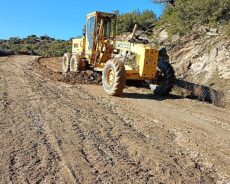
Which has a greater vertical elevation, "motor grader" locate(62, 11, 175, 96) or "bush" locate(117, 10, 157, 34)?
"bush" locate(117, 10, 157, 34)

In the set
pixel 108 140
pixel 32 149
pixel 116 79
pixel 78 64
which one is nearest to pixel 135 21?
pixel 78 64

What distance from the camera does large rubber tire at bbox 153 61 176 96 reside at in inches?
488

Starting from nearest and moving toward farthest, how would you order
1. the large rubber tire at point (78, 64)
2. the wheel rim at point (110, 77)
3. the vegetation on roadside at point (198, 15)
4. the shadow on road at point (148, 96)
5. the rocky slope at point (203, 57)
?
1. the shadow on road at point (148, 96)
2. the wheel rim at point (110, 77)
3. the rocky slope at point (203, 57)
4. the large rubber tire at point (78, 64)
5. the vegetation on roadside at point (198, 15)

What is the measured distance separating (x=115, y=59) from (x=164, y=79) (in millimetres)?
1619

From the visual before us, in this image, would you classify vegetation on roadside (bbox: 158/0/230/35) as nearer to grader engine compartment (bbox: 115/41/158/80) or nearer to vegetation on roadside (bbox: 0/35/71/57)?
grader engine compartment (bbox: 115/41/158/80)

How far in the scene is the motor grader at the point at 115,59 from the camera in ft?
38.9

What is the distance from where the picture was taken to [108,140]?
22.9 feet

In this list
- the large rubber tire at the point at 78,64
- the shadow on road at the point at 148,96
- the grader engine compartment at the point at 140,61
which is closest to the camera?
the grader engine compartment at the point at 140,61

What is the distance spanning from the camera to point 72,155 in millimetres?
6109

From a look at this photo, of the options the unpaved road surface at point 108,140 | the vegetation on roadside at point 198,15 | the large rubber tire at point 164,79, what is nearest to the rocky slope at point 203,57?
the vegetation on roadside at point 198,15

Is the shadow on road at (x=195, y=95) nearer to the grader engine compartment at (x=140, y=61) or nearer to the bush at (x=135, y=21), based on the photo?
the grader engine compartment at (x=140, y=61)

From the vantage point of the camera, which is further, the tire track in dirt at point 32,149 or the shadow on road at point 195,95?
the shadow on road at point 195,95

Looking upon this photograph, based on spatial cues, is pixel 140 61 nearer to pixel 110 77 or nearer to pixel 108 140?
pixel 110 77

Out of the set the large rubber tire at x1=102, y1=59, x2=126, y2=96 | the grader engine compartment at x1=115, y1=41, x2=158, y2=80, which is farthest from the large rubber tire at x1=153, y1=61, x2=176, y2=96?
the large rubber tire at x1=102, y1=59, x2=126, y2=96
